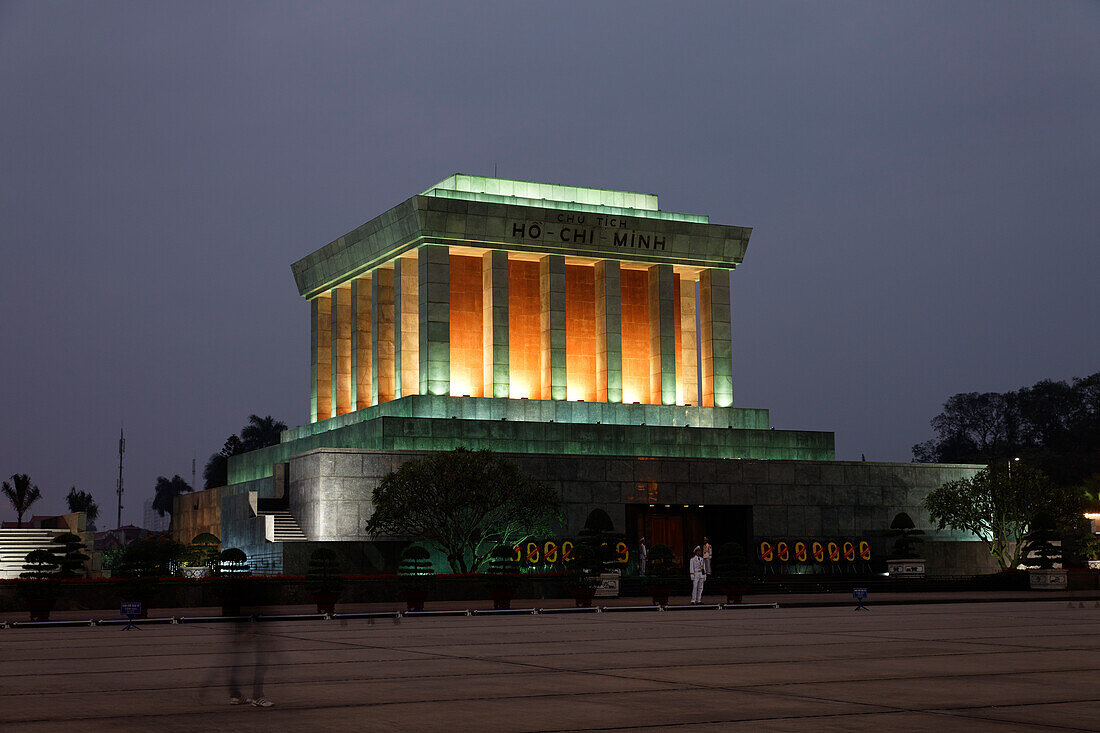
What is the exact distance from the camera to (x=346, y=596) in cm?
4297

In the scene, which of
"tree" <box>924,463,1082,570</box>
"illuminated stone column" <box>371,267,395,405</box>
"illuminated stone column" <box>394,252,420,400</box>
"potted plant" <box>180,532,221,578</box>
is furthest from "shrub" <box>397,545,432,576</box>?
"tree" <box>924,463,1082,570</box>

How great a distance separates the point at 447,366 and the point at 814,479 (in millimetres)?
18517

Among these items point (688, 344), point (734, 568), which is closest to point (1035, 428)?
point (688, 344)

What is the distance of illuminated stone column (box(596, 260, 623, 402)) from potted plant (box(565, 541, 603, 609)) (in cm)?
2308

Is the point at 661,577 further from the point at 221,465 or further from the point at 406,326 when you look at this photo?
the point at 221,465

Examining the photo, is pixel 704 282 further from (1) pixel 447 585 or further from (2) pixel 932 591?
(1) pixel 447 585

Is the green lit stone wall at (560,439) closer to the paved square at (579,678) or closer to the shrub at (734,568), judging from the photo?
the shrub at (734,568)

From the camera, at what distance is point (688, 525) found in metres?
61.0

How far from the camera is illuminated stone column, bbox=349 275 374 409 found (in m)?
67.8

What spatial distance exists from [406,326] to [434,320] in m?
3.41

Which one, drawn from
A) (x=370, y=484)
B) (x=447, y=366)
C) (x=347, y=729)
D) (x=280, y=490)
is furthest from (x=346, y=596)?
(x=347, y=729)

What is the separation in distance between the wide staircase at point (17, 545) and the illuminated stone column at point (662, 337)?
29.5 meters

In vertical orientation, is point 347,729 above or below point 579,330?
below

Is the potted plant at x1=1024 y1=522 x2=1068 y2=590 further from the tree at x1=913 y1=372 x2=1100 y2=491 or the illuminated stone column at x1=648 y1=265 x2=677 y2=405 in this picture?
the tree at x1=913 y1=372 x2=1100 y2=491
